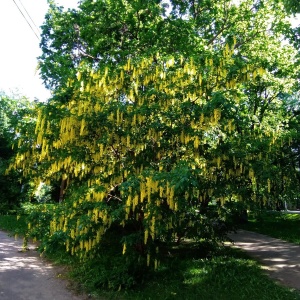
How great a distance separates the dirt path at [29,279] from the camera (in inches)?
233

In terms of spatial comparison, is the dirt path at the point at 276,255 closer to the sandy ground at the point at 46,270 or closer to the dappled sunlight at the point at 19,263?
the sandy ground at the point at 46,270

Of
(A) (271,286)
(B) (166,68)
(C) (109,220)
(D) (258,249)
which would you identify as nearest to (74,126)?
(C) (109,220)

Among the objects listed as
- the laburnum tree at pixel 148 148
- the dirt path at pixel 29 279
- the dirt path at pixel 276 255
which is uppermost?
the laburnum tree at pixel 148 148

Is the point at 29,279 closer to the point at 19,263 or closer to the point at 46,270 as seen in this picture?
the point at 46,270

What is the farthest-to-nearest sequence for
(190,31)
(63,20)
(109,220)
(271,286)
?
(63,20)
(190,31)
(271,286)
(109,220)

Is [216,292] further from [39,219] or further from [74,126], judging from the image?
[74,126]

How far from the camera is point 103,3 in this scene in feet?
34.8

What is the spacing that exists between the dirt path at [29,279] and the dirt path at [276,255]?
4.46m

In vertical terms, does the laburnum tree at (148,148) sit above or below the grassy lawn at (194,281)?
above

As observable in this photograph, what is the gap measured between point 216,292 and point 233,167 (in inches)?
96.2

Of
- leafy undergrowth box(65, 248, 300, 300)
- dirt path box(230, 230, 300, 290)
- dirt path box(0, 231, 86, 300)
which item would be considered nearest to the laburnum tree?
leafy undergrowth box(65, 248, 300, 300)

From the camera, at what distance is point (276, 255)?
9.51 metres

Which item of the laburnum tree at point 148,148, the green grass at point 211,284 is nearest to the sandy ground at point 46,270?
the green grass at point 211,284

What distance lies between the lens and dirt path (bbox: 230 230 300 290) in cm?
706
